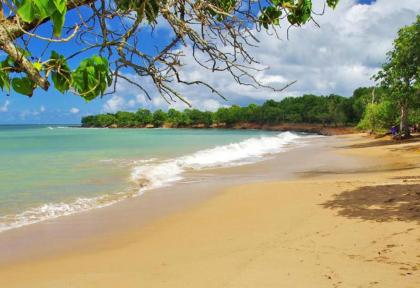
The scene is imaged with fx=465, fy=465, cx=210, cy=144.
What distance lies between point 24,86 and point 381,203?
8070 millimetres

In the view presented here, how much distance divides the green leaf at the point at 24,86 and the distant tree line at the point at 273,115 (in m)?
49.8

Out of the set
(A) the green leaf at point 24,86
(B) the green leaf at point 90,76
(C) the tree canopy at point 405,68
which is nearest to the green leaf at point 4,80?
(A) the green leaf at point 24,86

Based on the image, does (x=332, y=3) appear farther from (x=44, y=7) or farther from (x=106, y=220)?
(x=106, y=220)

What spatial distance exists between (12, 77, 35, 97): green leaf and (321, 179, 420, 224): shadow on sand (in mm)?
6480

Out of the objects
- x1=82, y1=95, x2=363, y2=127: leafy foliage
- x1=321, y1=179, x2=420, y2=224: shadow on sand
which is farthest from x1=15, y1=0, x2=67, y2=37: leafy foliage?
x1=82, y1=95, x2=363, y2=127: leafy foliage

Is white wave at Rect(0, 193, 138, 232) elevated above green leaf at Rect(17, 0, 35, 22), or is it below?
below

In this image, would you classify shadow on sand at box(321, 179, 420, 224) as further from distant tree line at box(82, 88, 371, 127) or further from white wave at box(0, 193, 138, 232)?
distant tree line at box(82, 88, 371, 127)

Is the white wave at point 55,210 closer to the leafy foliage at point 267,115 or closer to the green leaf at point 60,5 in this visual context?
the green leaf at point 60,5

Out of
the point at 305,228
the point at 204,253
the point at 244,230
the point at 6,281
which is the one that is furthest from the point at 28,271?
the point at 305,228

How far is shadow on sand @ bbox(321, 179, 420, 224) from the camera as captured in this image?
748 cm

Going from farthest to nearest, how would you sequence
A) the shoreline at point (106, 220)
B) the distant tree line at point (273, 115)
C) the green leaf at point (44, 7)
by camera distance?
1. the distant tree line at point (273, 115)
2. the shoreline at point (106, 220)
3. the green leaf at point (44, 7)

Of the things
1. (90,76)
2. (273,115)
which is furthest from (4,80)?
(273,115)

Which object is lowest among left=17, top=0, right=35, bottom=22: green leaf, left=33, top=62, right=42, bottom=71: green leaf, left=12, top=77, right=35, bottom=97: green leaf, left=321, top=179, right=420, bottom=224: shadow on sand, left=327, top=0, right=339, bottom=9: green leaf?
left=321, top=179, right=420, bottom=224: shadow on sand

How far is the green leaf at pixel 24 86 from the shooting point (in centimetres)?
159
